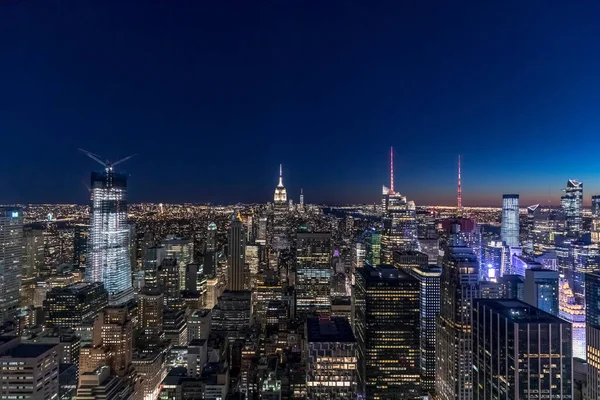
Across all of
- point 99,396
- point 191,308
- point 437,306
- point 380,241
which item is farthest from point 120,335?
point 380,241

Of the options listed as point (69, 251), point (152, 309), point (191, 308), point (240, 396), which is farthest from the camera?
point (69, 251)

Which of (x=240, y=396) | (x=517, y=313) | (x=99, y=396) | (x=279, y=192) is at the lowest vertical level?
(x=240, y=396)

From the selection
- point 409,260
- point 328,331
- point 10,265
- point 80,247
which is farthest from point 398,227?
point 10,265

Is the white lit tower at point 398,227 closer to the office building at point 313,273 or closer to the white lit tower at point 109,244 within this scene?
the office building at point 313,273

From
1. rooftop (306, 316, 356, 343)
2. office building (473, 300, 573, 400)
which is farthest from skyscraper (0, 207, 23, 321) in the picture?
office building (473, 300, 573, 400)

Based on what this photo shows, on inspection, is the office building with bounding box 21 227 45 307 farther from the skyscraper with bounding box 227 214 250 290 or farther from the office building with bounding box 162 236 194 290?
the skyscraper with bounding box 227 214 250 290

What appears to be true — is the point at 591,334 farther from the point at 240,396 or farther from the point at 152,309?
the point at 152,309

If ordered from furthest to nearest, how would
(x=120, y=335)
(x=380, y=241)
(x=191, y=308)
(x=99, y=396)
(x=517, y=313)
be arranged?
(x=380, y=241)
(x=191, y=308)
(x=120, y=335)
(x=99, y=396)
(x=517, y=313)
